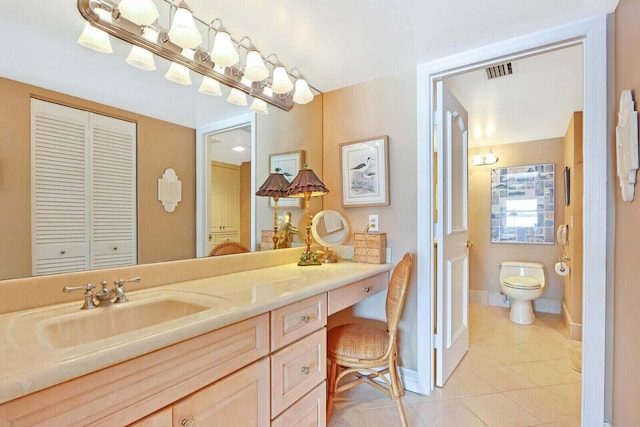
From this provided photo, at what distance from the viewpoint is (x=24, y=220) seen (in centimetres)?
103

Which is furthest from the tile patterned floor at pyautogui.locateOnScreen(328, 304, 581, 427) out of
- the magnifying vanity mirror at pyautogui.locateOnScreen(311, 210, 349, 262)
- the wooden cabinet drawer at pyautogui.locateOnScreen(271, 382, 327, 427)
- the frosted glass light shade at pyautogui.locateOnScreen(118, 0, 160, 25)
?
the frosted glass light shade at pyautogui.locateOnScreen(118, 0, 160, 25)

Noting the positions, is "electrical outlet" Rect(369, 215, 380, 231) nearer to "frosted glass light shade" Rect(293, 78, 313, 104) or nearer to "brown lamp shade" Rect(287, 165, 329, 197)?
"brown lamp shade" Rect(287, 165, 329, 197)

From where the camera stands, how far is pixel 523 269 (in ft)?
11.7

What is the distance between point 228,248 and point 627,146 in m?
1.81

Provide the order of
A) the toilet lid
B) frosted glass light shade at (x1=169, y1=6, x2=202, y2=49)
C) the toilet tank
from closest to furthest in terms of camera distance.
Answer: frosted glass light shade at (x1=169, y1=6, x2=202, y2=49) < the toilet lid < the toilet tank

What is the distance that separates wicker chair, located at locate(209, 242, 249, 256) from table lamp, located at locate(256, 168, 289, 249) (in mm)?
263

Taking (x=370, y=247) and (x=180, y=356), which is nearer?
(x=180, y=356)

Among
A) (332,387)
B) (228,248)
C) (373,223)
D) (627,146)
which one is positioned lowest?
(332,387)

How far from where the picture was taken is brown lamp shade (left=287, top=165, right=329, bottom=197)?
77.6 inches

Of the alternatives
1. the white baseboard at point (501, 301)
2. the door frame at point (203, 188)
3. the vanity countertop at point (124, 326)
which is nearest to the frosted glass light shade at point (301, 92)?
the door frame at point (203, 188)

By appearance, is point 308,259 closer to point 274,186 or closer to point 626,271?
point 274,186

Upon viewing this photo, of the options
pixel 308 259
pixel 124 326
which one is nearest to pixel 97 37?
pixel 124 326

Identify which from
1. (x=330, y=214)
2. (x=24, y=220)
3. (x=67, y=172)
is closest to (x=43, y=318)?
(x=24, y=220)

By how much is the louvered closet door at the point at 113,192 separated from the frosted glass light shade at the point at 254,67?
67 centimetres
